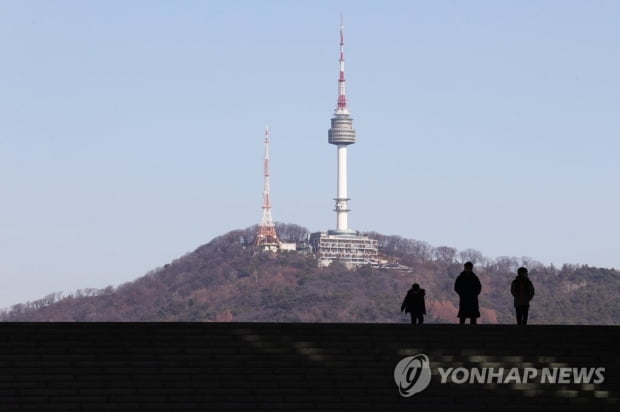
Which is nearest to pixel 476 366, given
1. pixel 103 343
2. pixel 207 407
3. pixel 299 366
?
pixel 299 366

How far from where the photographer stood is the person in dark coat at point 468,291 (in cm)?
2477

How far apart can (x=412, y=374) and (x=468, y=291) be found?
9.82ft

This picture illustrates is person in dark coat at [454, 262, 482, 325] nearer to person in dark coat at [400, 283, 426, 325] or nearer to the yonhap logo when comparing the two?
person in dark coat at [400, 283, 426, 325]

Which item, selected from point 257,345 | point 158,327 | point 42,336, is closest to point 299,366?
point 257,345

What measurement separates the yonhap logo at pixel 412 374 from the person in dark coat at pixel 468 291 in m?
2.52

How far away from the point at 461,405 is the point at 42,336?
254 inches

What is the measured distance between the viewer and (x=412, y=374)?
73.2 ft

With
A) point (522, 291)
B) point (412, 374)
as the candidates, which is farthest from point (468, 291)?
point (412, 374)

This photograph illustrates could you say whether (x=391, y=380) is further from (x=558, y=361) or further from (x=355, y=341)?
(x=558, y=361)

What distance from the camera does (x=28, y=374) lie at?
852 inches

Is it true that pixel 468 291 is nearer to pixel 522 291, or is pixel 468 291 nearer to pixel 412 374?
pixel 522 291

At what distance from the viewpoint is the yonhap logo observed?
72.9ft

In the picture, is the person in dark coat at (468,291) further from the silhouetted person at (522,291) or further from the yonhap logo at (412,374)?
the yonhap logo at (412,374)

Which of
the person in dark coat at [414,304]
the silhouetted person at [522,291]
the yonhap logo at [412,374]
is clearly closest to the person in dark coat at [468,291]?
the silhouetted person at [522,291]
